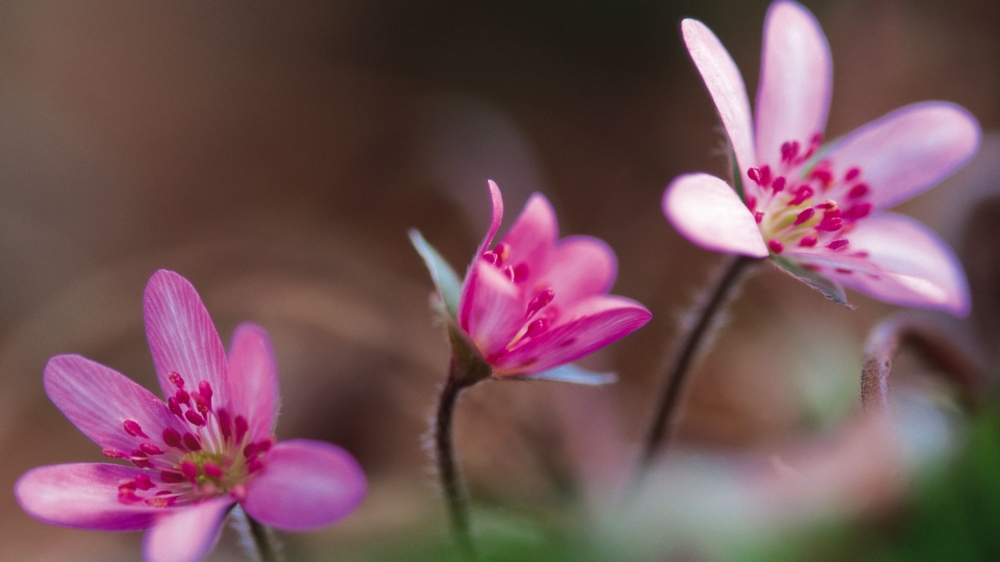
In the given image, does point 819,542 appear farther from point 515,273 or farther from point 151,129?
point 151,129

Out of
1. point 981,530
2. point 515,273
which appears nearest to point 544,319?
point 515,273

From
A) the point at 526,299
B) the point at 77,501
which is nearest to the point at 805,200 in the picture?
the point at 526,299

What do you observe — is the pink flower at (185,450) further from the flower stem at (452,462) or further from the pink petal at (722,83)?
the pink petal at (722,83)

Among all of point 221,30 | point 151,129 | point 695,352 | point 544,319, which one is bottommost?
point 695,352

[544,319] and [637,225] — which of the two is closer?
[544,319]

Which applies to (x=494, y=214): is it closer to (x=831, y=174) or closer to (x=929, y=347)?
(x=831, y=174)
